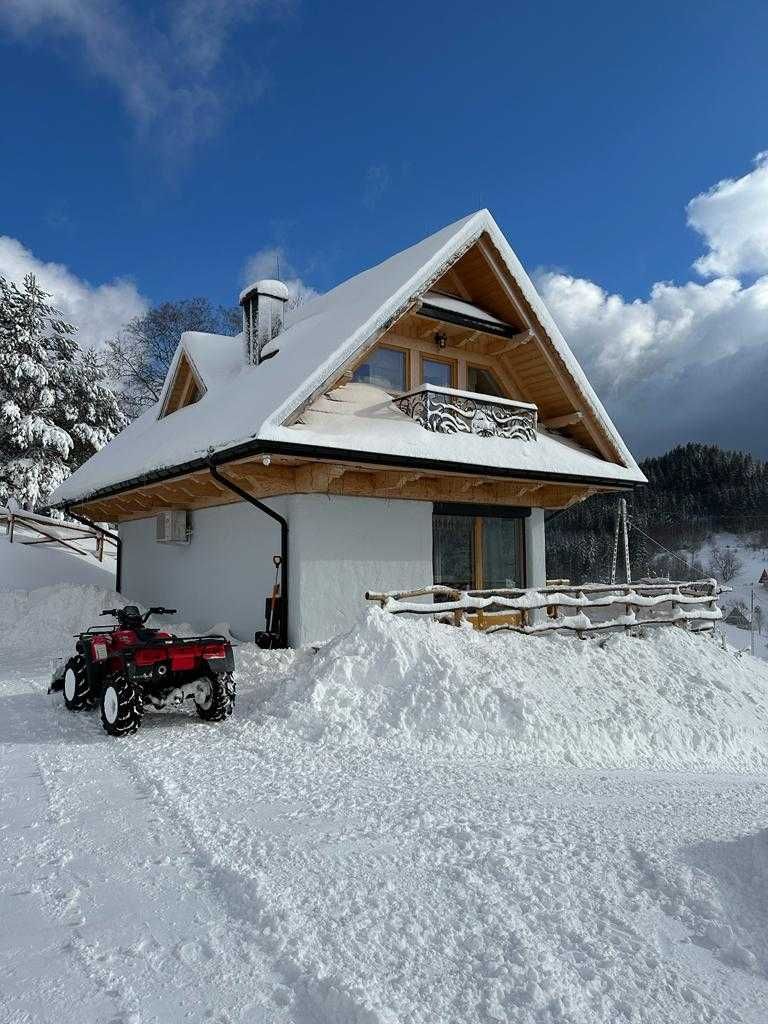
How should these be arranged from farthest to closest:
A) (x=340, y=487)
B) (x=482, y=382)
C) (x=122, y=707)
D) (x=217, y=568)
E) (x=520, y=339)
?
(x=482, y=382) < (x=520, y=339) < (x=217, y=568) < (x=340, y=487) < (x=122, y=707)

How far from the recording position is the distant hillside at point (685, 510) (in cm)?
5509

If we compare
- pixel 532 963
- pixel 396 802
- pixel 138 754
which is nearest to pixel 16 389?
pixel 138 754

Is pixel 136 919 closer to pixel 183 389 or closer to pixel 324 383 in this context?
pixel 324 383

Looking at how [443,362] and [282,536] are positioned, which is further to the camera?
[443,362]

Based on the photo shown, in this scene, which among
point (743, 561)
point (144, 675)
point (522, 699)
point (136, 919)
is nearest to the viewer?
point (136, 919)

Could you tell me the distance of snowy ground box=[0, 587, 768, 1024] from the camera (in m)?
2.79

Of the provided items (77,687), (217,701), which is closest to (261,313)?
(77,687)

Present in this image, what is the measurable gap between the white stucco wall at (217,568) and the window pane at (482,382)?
17.1 ft

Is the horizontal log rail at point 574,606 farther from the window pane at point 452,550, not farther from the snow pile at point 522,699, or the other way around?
the window pane at point 452,550

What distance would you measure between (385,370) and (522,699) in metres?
7.02

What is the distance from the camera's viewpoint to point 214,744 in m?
6.62

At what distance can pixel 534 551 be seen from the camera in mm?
13844

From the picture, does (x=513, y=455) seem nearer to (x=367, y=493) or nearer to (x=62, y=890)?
(x=367, y=493)

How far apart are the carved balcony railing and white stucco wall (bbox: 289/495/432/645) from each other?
1502mm
